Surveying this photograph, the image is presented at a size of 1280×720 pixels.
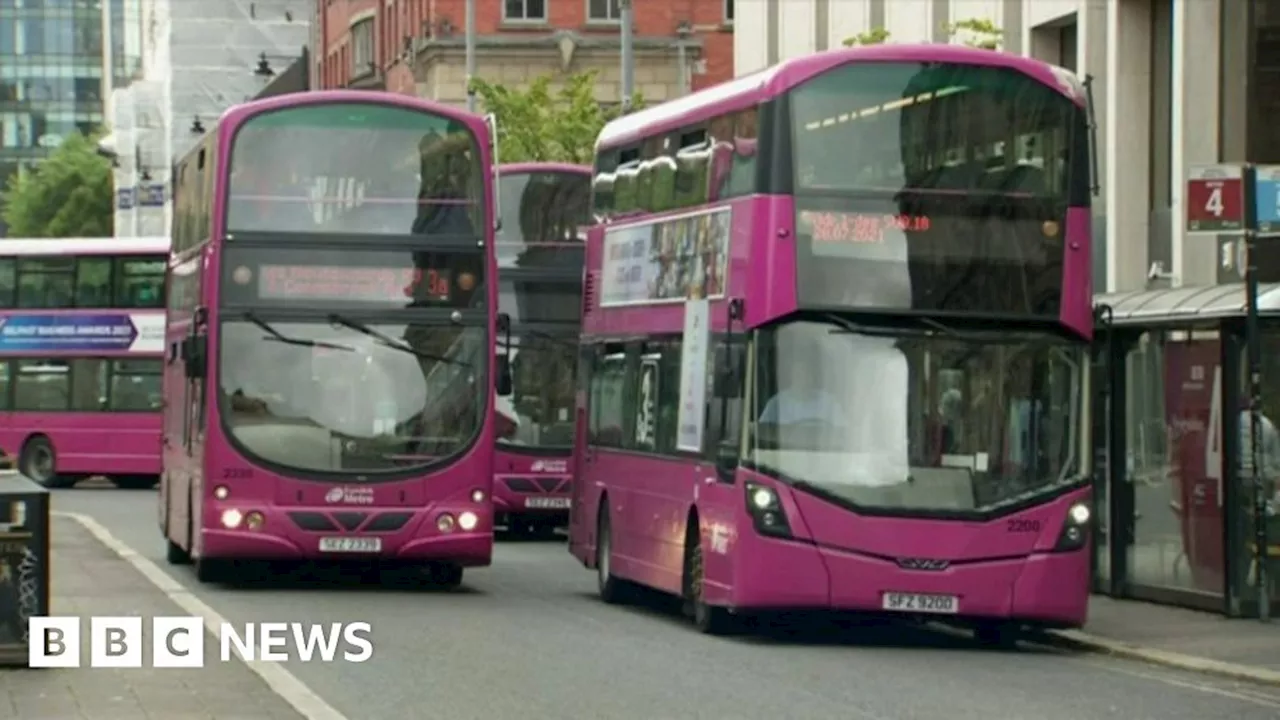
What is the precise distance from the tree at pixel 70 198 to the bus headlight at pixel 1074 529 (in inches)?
4717

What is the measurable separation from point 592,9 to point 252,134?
56714mm

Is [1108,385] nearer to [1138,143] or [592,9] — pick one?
[1138,143]

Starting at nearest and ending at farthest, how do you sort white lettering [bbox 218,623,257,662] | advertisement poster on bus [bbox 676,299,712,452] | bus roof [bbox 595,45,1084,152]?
white lettering [bbox 218,623,257,662] → bus roof [bbox 595,45,1084,152] → advertisement poster on bus [bbox 676,299,712,452]

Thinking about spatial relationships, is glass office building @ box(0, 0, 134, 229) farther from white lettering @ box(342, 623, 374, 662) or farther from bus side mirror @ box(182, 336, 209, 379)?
white lettering @ box(342, 623, 374, 662)

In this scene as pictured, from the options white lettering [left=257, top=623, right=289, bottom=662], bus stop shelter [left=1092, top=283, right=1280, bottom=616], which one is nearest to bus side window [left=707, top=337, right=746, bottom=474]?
bus stop shelter [left=1092, top=283, right=1280, bottom=616]

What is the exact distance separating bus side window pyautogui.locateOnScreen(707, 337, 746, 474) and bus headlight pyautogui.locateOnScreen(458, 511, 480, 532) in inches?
180

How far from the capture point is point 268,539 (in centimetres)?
2516

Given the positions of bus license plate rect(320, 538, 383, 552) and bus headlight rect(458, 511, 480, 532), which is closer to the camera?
bus license plate rect(320, 538, 383, 552)

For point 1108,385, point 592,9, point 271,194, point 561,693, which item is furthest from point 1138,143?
point 592,9

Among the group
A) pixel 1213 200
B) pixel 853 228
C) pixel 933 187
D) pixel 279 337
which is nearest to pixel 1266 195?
pixel 1213 200

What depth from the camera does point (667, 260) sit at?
2333cm

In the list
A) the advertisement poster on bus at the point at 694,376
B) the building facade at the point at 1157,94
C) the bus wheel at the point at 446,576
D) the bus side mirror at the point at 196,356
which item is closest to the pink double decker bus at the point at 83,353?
the building facade at the point at 1157,94

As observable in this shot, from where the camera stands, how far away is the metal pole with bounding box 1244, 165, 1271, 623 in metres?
21.5

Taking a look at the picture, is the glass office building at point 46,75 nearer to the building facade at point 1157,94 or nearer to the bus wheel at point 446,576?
the building facade at point 1157,94
